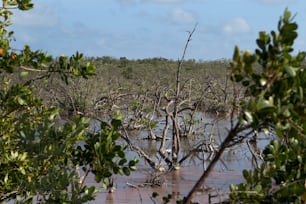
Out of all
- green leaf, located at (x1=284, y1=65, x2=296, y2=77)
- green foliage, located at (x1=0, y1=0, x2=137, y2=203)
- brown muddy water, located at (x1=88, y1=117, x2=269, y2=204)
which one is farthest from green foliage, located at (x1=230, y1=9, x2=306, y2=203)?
brown muddy water, located at (x1=88, y1=117, x2=269, y2=204)

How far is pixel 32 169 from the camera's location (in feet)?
11.0

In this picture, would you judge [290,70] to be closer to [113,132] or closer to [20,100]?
[113,132]

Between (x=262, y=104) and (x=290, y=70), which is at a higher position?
(x=290, y=70)

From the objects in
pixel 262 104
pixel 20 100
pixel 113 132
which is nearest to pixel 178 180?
pixel 20 100

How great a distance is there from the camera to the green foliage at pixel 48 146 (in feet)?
9.14

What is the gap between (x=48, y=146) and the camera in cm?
283

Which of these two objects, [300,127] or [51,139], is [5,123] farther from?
[300,127]

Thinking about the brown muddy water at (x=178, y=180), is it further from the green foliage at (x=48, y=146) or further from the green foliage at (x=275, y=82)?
the green foliage at (x=275, y=82)

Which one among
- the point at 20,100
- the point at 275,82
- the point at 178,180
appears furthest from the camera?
the point at 178,180

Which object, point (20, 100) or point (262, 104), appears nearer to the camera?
point (262, 104)

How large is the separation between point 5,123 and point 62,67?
0.69 metres

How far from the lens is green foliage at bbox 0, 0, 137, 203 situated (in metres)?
2.79

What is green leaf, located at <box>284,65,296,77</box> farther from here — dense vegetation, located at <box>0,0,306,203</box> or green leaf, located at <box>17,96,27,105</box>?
green leaf, located at <box>17,96,27,105</box>

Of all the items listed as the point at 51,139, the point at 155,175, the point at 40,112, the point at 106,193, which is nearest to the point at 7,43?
the point at 51,139
